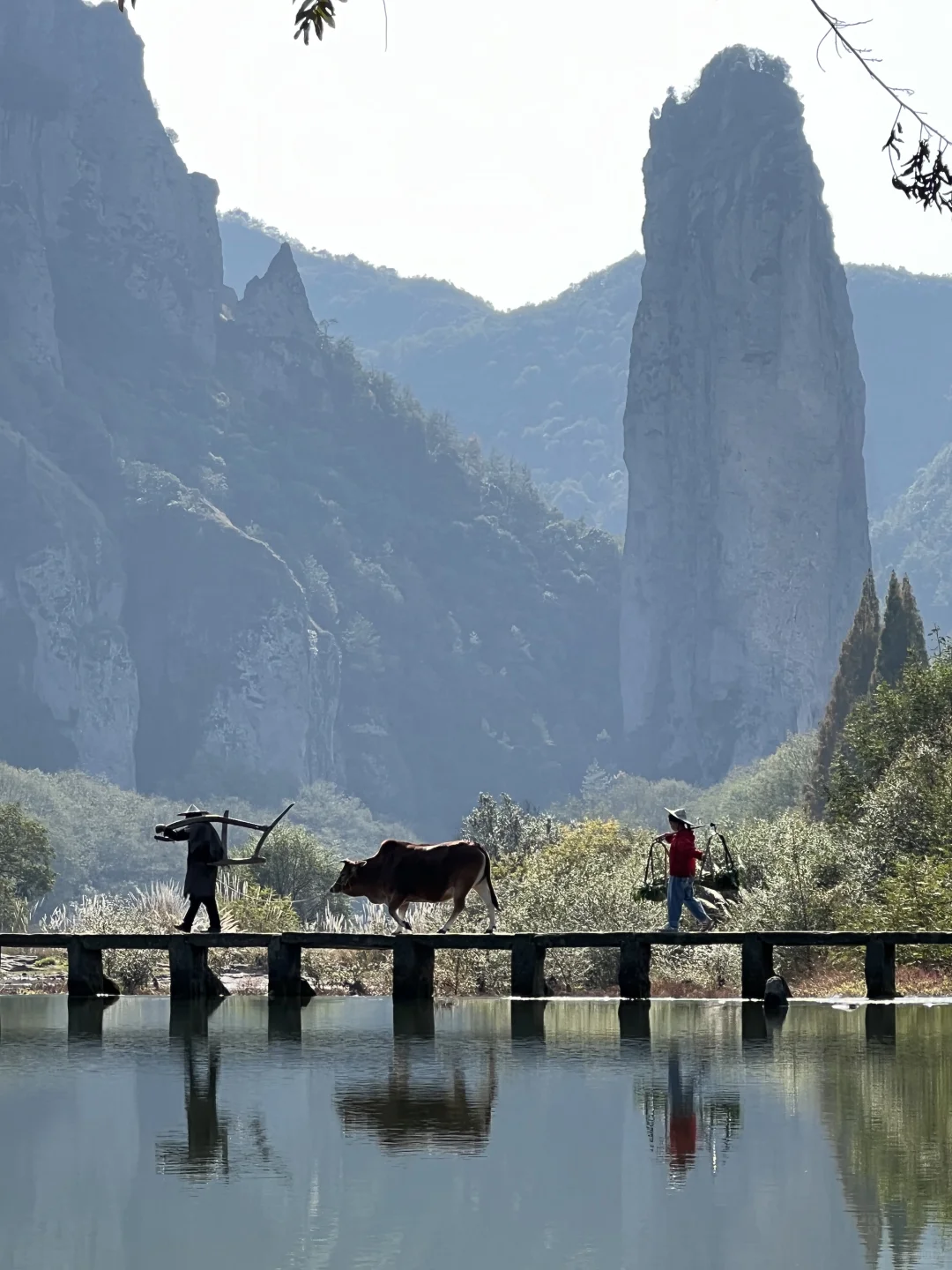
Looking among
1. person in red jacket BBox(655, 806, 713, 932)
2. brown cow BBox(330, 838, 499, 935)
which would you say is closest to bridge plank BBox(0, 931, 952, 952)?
brown cow BBox(330, 838, 499, 935)

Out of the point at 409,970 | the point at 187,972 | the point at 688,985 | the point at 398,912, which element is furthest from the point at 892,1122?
the point at 688,985

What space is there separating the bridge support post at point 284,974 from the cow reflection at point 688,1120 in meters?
9.68

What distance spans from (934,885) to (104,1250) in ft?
61.7

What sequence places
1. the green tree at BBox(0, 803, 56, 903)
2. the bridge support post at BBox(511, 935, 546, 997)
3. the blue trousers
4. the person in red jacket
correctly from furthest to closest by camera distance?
the green tree at BBox(0, 803, 56, 903), the person in red jacket, the bridge support post at BBox(511, 935, 546, 997), the blue trousers

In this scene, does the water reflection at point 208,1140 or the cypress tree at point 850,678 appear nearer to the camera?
the water reflection at point 208,1140

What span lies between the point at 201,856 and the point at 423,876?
111 inches

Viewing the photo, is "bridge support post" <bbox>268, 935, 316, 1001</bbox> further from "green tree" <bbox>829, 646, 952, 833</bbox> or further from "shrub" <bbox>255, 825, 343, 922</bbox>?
"shrub" <bbox>255, 825, 343, 922</bbox>

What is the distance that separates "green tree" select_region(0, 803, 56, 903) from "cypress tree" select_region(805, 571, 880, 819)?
36713 millimetres

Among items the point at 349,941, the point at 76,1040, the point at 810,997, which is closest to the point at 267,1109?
the point at 76,1040

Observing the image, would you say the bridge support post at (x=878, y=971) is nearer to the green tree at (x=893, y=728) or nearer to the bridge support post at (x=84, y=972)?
the bridge support post at (x=84, y=972)

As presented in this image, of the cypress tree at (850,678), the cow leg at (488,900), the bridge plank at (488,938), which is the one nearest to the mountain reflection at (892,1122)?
the bridge plank at (488,938)

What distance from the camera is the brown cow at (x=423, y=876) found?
25422 mm

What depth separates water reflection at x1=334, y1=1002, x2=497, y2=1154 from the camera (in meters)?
13.6

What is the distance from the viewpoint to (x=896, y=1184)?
38.5 ft
